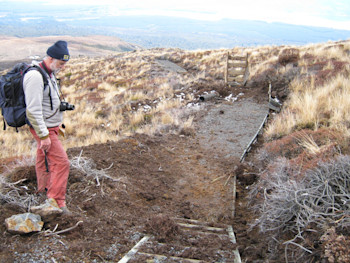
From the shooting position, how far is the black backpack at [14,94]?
3365mm

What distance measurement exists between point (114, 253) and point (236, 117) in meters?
7.67

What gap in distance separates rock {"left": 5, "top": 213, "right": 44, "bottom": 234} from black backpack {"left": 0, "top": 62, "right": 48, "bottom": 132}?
1142 millimetres

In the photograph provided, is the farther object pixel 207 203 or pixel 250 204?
pixel 207 203

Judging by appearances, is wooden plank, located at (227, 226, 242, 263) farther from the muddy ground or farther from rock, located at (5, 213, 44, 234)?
rock, located at (5, 213, 44, 234)

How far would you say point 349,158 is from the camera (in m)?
3.47

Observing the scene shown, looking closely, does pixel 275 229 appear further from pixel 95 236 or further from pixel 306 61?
pixel 306 61

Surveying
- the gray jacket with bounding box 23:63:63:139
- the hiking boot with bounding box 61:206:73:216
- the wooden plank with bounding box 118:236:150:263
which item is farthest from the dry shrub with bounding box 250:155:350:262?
the gray jacket with bounding box 23:63:63:139

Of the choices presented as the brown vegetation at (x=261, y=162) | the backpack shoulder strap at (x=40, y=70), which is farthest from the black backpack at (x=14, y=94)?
the brown vegetation at (x=261, y=162)

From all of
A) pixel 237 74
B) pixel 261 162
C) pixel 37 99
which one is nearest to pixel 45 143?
pixel 37 99

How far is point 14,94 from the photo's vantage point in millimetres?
3393

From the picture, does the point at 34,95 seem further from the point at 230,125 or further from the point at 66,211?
the point at 230,125

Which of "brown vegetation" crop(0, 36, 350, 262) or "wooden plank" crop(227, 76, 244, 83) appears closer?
"brown vegetation" crop(0, 36, 350, 262)

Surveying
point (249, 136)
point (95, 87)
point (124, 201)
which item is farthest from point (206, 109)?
point (95, 87)

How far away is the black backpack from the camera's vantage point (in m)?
3.37
